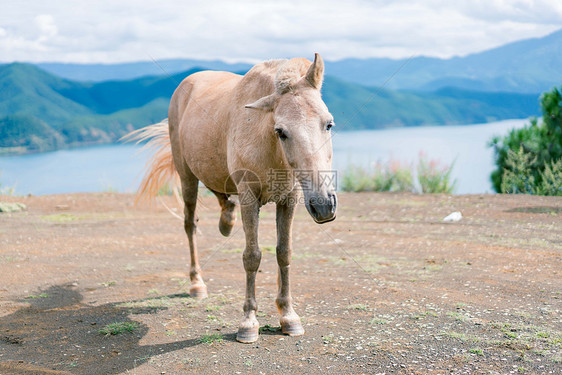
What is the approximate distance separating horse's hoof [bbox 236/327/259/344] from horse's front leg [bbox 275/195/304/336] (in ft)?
0.88

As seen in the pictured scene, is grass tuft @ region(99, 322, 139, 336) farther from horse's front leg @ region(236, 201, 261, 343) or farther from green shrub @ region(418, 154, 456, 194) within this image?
green shrub @ region(418, 154, 456, 194)

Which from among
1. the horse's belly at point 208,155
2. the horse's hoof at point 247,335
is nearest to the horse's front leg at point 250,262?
the horse's hoof at point 247,335

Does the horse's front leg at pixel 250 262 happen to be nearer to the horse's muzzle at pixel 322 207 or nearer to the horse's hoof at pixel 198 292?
the horse's muzzle at pixel 322 207

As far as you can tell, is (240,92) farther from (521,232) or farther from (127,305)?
(521,232)

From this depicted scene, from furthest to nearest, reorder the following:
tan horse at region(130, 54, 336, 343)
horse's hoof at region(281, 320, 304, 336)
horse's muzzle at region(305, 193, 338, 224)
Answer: horse's hoof at region(281, 320, 304, 336) → tan horse at region(130, 54, 336, 343) → horse's muzzle at region(305, 193, 338, 224)

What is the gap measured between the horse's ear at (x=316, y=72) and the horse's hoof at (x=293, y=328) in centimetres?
196

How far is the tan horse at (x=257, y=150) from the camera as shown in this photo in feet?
11.3

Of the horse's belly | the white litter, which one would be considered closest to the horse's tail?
the horse's belly

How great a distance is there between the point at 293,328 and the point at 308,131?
69.6 inches

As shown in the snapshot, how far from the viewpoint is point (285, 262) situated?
14.4 feet

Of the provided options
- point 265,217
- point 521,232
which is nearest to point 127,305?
point 265,217

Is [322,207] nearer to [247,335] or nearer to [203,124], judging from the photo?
[247,335]

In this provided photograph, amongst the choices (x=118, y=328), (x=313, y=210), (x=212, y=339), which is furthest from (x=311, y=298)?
(x=313, y=210)

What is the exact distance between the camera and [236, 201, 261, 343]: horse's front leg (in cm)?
415
